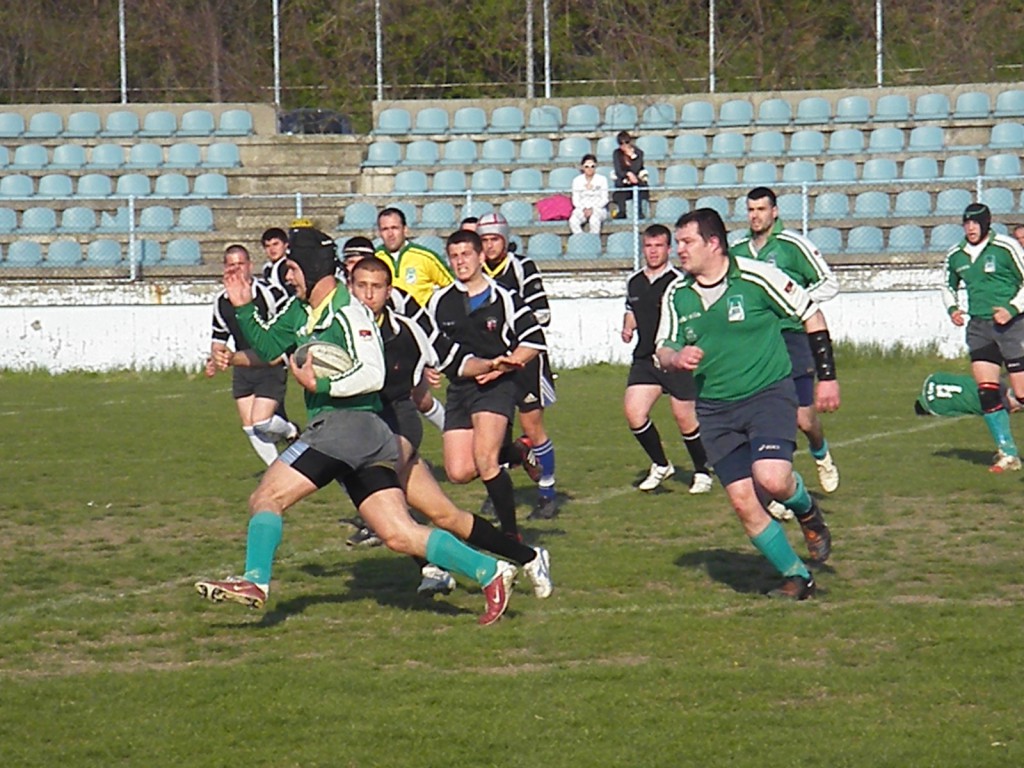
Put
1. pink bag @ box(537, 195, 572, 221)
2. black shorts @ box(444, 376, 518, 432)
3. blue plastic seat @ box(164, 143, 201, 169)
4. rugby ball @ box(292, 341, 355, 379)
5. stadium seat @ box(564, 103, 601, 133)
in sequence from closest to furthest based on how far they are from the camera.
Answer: rugby ball @ box(292, 341, 355, 379) → black shorts @ box(444, 376, 518, 432) → pink bag @ box(537, 195, 572, 221) → blue plastic seat @ box(164, 143, 201, 169) → stadium seat @ box(564, 103, 601, 133)

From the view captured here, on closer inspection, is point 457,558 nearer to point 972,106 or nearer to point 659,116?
point 659,116

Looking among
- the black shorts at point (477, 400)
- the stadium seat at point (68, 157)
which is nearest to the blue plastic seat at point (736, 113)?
the stadium seat at point (68, 157)

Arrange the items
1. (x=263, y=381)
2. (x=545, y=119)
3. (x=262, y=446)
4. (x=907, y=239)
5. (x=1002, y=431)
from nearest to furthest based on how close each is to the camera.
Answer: (x=263, y=381)
(x=262, y=446)
(x=1002, y=431)
(x=907, y=239)
(x=545, y=119)

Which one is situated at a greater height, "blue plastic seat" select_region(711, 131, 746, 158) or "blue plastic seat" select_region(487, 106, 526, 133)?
"blue plastic seat" select_region(487, 106, 526, 133)

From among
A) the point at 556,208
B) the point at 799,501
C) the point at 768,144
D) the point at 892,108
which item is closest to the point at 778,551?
the point at 799,501

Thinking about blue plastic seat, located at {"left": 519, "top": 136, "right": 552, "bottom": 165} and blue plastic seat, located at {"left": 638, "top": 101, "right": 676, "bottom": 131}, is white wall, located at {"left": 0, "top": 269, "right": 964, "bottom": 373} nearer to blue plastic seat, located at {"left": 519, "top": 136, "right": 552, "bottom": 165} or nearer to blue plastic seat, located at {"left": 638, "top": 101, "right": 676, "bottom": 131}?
blue plastic seat, located at {"left": 519, "top": 136, "right": 552, "bottom": 165}

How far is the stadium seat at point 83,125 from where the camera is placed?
27.6 metres

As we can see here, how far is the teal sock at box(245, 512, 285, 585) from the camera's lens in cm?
754

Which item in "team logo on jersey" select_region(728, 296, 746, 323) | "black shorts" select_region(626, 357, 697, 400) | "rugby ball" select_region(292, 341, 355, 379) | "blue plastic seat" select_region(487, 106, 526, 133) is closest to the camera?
"rugby ball" select_region(292, 341, 355, 379)

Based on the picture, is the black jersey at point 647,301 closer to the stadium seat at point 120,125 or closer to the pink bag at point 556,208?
the pink bag at point 556,208

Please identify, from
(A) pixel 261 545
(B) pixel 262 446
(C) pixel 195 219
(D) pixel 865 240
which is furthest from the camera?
(C) pixel 195 219

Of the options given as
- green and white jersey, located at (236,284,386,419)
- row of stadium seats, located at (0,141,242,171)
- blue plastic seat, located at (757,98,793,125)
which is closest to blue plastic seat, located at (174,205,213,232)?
row of stadium seats, located at (0,141,242,171)

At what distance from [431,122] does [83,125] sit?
586 centimetres

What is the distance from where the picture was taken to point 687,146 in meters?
26.0
